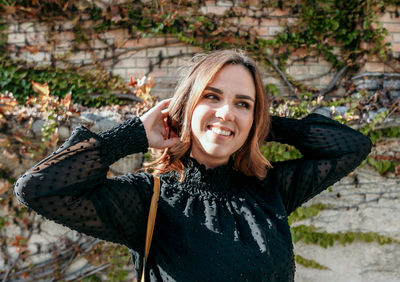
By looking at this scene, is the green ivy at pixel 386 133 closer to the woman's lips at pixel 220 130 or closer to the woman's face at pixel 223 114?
the woman's face at pixel 223 114

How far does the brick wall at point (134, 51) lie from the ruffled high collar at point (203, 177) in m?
2.43

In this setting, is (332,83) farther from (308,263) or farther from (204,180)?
(204,180)

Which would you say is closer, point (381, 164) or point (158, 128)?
point (158, 128)

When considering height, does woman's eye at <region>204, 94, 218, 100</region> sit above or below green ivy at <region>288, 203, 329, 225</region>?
above

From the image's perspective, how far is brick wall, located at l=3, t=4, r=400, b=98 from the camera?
13.2ft

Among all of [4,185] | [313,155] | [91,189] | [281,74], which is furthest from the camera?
[281,74]

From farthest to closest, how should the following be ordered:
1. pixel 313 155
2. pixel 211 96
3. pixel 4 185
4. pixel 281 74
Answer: pixel 281 74 < pixel 4 185 < pixel 313 155 < pixel 211 96

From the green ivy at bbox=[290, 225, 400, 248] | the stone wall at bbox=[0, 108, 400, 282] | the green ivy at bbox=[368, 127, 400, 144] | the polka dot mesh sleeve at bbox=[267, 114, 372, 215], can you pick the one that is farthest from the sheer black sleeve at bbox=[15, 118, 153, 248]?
the green ivy at bbox=[368, 127, 400, 144]

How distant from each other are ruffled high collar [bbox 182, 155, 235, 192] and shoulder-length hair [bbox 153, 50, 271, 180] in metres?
0.04

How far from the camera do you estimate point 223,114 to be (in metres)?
1.51

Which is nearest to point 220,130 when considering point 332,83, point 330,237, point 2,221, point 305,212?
point 305,212

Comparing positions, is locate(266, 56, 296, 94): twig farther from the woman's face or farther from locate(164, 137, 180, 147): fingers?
locate(164, 137, 180, 147): fingers

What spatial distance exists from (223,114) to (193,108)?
14cm

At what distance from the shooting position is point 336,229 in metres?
3.33
